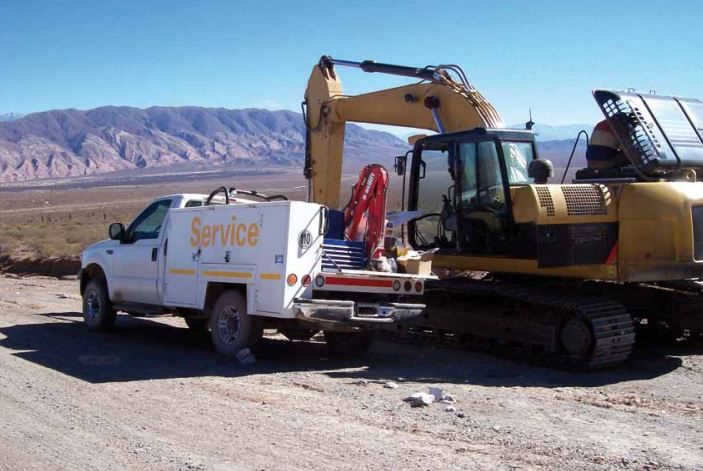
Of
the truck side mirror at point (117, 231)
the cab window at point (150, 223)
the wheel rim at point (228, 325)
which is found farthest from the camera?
the truck side mirror at point (117, 231)

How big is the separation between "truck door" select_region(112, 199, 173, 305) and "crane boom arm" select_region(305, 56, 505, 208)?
9.46 feet

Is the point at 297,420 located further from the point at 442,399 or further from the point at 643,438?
the point at 643,438

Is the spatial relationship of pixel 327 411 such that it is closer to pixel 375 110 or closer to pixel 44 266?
pixel 375 110

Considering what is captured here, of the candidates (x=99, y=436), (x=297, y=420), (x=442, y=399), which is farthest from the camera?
(x=442, y=399)

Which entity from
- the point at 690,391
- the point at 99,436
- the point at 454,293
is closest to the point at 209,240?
the point at 454,293

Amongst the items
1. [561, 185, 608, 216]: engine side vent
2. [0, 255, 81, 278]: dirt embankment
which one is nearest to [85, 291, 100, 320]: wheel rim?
[561, 185, 608, 216]: engine side vent

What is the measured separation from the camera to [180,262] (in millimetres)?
11906

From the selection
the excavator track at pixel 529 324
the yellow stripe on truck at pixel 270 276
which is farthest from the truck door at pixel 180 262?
the excavator track at pixel 529 324

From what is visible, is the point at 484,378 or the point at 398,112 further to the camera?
the point at 398,112

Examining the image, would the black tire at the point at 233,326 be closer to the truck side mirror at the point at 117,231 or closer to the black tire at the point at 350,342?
the black tire at the point at 350,342

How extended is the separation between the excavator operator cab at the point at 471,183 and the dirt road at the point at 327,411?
5.15ft

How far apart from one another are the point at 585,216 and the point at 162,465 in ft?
20.7

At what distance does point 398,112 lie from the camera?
13797mm

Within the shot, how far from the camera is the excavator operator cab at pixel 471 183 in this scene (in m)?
11.8
